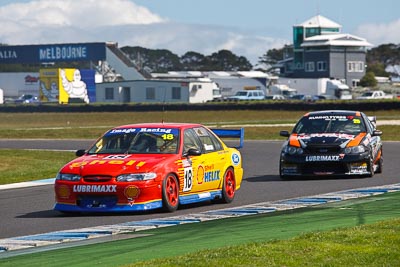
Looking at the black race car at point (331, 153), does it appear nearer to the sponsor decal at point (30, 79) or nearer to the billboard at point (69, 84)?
the billboard at point (69, 84)

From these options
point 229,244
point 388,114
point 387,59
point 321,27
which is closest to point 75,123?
point 388,114

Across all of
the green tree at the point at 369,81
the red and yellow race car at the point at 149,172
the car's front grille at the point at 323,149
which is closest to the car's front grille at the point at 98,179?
the red and yellow race car at the point at 149,172

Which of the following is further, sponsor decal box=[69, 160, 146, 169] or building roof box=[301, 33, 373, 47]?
building roof box=[301, 33, 373, 47]

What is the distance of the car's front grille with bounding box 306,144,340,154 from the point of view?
64.3ft

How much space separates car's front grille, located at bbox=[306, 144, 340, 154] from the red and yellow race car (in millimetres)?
3946

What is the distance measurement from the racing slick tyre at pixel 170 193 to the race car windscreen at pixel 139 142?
611 mm

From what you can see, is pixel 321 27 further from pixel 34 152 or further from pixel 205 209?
pixel 205 209

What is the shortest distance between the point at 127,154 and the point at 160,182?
2.97ft

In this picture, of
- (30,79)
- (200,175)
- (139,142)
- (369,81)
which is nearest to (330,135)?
(200,175)

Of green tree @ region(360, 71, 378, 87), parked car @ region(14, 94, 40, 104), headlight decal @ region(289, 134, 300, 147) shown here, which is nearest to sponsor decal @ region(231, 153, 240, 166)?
headlight decal @ region(289, 134, 300, 147)

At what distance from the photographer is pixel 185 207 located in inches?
584

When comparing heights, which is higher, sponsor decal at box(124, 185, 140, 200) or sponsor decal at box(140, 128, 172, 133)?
sponsor decal at box(140, 128, 172, 133)

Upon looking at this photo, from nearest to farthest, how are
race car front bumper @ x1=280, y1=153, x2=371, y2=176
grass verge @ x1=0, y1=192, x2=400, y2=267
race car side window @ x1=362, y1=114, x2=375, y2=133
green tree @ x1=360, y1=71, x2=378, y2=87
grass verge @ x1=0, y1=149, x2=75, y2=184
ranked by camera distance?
grass verge @ x1=0, y1=192, x2=400, y2=267, race car front bumper @ x1=280, y1=153, x2=371, y2=176, race car side window @ x1=362, y1=114, x2=375, y2=133, grass verge @ x1=0, y1=149, x2=75, y2=184, green tree @ x1=360, y1=71, x2=378, y2=87

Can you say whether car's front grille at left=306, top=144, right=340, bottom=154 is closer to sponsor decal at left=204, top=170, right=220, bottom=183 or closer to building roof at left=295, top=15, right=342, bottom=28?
sponsor decal at left=204, top=170, right=220, bottom=183
